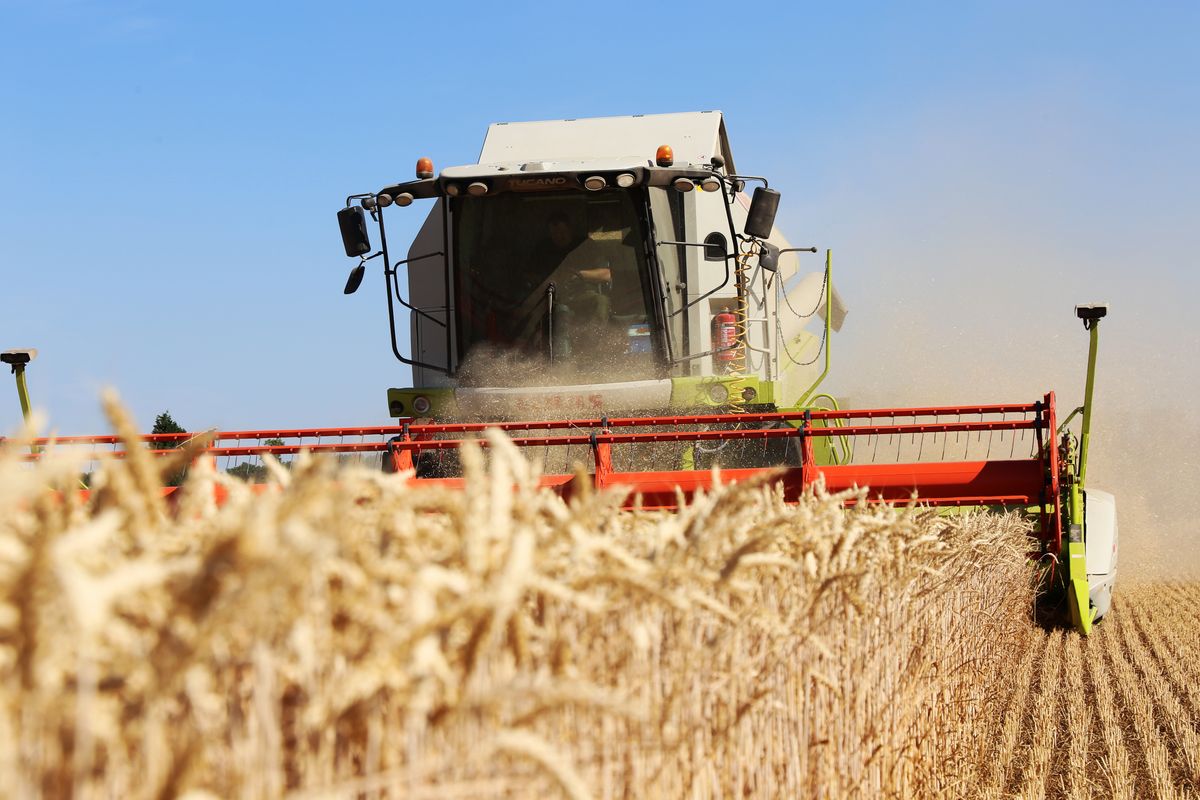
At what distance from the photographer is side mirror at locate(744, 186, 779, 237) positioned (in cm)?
762

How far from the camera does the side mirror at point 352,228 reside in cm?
818

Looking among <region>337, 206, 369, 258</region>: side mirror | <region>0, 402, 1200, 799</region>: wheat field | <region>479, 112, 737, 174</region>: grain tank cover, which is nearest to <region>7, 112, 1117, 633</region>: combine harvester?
<region>337, 206, 369, 258</region>: side mirror

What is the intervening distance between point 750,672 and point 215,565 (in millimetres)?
1502

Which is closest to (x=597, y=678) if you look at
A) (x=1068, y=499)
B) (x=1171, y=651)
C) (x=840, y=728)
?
(x=840, y=728)

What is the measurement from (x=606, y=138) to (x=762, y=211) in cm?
292

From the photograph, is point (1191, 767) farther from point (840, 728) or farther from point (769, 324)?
point (769, 324)

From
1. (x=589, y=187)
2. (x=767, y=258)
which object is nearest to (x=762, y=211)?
(x=767, y=258)

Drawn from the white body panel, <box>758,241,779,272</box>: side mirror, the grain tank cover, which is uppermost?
the grain tank cover

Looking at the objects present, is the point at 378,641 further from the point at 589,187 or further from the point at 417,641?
the point at 589,187

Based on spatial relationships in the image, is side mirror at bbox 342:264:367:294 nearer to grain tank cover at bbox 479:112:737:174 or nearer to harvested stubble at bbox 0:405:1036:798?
grain tank cover at bbox 479:112:737:174

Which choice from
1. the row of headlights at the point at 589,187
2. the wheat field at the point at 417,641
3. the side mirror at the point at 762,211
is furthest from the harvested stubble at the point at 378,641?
the row of headlights at the point at 589,187

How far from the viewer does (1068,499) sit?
755cm

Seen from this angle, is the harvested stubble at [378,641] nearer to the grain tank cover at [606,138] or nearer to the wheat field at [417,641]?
the wheat field at [417,641]

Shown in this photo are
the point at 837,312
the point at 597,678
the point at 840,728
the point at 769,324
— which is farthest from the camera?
the point at 837,312
